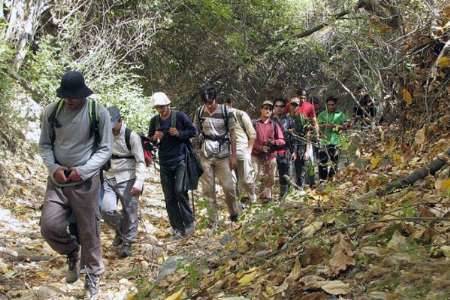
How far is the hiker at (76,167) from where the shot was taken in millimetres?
4734

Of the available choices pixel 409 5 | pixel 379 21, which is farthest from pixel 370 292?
pixel 409 5

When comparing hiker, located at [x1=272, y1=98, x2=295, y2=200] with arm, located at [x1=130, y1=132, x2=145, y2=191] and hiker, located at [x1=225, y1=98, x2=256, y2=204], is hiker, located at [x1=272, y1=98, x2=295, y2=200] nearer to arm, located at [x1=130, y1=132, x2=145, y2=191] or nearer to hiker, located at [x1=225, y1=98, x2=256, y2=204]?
hiker, located at [x1=225, y1=98, x2=256, y2=204]

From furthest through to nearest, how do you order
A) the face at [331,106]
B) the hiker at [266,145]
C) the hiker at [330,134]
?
the face at [331,106], the hiker at [266,145], the hiker at [330,134]

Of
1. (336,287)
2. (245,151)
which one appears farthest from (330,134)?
(336,287)

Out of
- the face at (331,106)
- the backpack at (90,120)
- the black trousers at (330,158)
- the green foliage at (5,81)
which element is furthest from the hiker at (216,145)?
the green foliage at (5,81)

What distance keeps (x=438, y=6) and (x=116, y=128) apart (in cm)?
369

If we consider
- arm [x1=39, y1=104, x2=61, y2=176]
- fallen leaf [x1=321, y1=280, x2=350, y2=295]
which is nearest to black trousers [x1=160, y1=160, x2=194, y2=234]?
arm [x1=39, y1=104, x2=61, y2=176]

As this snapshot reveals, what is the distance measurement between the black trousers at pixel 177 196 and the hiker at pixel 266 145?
182cm

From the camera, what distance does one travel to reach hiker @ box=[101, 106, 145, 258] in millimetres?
6434

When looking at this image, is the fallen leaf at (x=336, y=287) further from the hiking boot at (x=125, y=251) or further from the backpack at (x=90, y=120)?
the hiking boot at (x=125, y=251)

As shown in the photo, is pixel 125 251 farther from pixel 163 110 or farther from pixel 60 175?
pixel 60 175

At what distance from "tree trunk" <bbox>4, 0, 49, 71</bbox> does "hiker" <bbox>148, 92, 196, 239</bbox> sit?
582 cm

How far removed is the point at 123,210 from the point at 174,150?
973 mm

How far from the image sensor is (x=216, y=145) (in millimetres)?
7414
